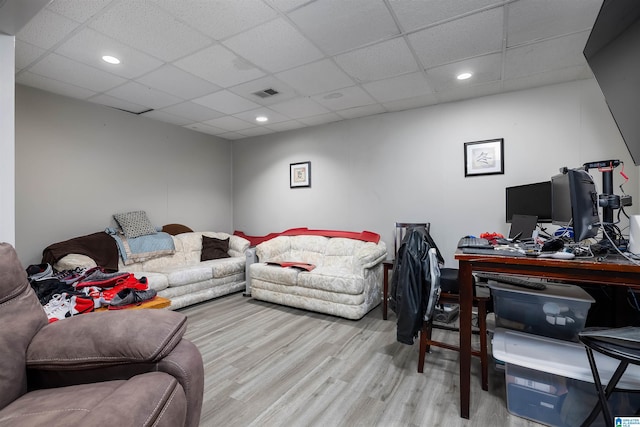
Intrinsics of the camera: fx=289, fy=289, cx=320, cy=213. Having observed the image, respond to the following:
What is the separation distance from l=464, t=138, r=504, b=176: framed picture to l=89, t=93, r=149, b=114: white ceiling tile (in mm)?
4305

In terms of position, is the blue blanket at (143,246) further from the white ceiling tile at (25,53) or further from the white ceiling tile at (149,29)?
the white ceiling tile at (149,29)

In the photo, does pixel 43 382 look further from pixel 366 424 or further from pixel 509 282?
pixel 509 282

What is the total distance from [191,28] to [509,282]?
3.01m

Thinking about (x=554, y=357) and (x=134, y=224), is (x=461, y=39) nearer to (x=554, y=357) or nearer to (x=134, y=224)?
(x=554, y=357)

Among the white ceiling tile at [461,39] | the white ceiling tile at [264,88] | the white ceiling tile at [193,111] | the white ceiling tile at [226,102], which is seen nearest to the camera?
the white ceiling tile at [461,39]

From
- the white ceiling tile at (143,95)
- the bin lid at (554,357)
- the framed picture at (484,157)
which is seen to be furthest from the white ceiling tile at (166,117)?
the bin lid at (554,357)

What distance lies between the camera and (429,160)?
3.88 metres

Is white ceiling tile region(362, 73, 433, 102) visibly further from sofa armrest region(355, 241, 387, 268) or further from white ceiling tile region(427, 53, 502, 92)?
sofa armrest region(355, 241, 387, 268)

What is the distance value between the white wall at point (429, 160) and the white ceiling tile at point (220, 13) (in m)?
2.51

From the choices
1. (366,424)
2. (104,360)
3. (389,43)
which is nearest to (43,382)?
(104,360)

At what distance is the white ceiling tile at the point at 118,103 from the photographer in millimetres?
3621

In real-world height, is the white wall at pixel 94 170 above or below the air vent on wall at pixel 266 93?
below

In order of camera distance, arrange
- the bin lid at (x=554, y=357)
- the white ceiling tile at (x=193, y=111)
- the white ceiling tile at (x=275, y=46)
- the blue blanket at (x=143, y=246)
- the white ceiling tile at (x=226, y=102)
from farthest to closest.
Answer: the white ceiling tile at (x=193, y=111) < the blue blanket at (x=143, y=246) < the white ceiling tile at (x=226, y=102) < the white ceiling tile at (x=275, y=46) < the bin lid at (x=554, y=357)

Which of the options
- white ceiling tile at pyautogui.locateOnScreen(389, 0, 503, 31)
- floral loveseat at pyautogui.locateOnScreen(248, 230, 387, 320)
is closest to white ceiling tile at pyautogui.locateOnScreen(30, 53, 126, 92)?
floral loveseat at pyautogui.locateOnScreen(248, 230, 387, 320)
